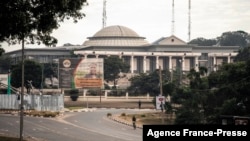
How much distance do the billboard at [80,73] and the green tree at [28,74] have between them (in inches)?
1332

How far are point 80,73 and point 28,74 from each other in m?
37.8

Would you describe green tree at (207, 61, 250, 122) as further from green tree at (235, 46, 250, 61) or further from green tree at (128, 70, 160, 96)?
green tree at (235, 46, 250, 61)

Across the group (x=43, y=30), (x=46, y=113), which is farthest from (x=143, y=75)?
(x=43, y=30)

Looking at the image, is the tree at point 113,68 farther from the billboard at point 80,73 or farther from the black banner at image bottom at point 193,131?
the black banner at image bottom at point 193,131

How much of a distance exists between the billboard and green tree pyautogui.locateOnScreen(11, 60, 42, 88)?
3384 cm

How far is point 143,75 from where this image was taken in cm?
15150

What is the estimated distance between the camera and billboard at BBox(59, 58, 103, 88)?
10400cm

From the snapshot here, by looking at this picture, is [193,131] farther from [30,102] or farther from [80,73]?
[80,73]

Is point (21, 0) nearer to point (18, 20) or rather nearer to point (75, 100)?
point (18, 20)

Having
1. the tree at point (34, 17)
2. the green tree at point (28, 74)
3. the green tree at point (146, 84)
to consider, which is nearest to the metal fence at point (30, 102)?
the green tree at point (28, 74)

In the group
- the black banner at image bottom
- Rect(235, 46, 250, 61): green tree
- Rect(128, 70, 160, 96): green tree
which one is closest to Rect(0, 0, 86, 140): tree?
the black banner at image bottom

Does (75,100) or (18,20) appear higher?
(18,20)

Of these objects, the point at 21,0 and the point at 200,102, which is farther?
the point at 200,102

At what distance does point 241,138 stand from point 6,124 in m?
52.7
